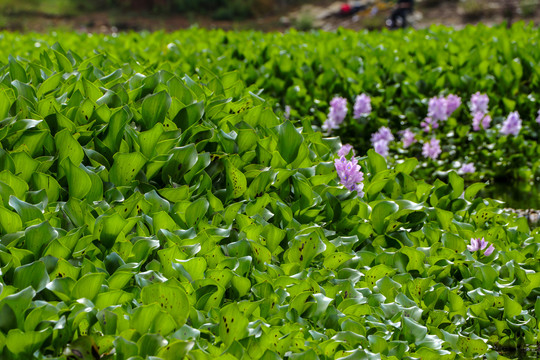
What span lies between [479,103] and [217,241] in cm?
390

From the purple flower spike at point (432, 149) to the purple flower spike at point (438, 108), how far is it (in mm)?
229

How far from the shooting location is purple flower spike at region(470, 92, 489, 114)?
6031mm

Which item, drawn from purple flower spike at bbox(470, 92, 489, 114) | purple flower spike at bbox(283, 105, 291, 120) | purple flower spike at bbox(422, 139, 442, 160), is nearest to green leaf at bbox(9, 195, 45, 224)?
purple flower spike at bbox(283, 105, 291, 120)

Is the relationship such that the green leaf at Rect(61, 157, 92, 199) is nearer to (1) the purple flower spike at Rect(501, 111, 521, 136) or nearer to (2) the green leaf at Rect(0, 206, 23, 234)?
(2) the green leaf at Rect(0, 206, 23, 234)

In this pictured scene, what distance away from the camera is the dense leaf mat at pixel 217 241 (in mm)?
2334

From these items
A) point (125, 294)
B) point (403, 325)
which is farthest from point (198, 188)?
point (403, 325)

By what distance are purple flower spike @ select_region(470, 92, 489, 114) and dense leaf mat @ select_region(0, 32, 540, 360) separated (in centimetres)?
234

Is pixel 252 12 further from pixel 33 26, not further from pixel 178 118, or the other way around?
pixel 178 118

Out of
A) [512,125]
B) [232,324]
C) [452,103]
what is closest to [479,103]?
[452,103]

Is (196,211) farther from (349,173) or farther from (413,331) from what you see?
(413,331)

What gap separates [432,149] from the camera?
6.07 m

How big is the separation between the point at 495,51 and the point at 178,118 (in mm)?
4361

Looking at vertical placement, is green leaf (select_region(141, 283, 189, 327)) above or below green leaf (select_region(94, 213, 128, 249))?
below

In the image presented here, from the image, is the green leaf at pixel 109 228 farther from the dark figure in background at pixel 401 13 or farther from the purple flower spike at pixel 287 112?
the dark figure in background at pixel 401 13
